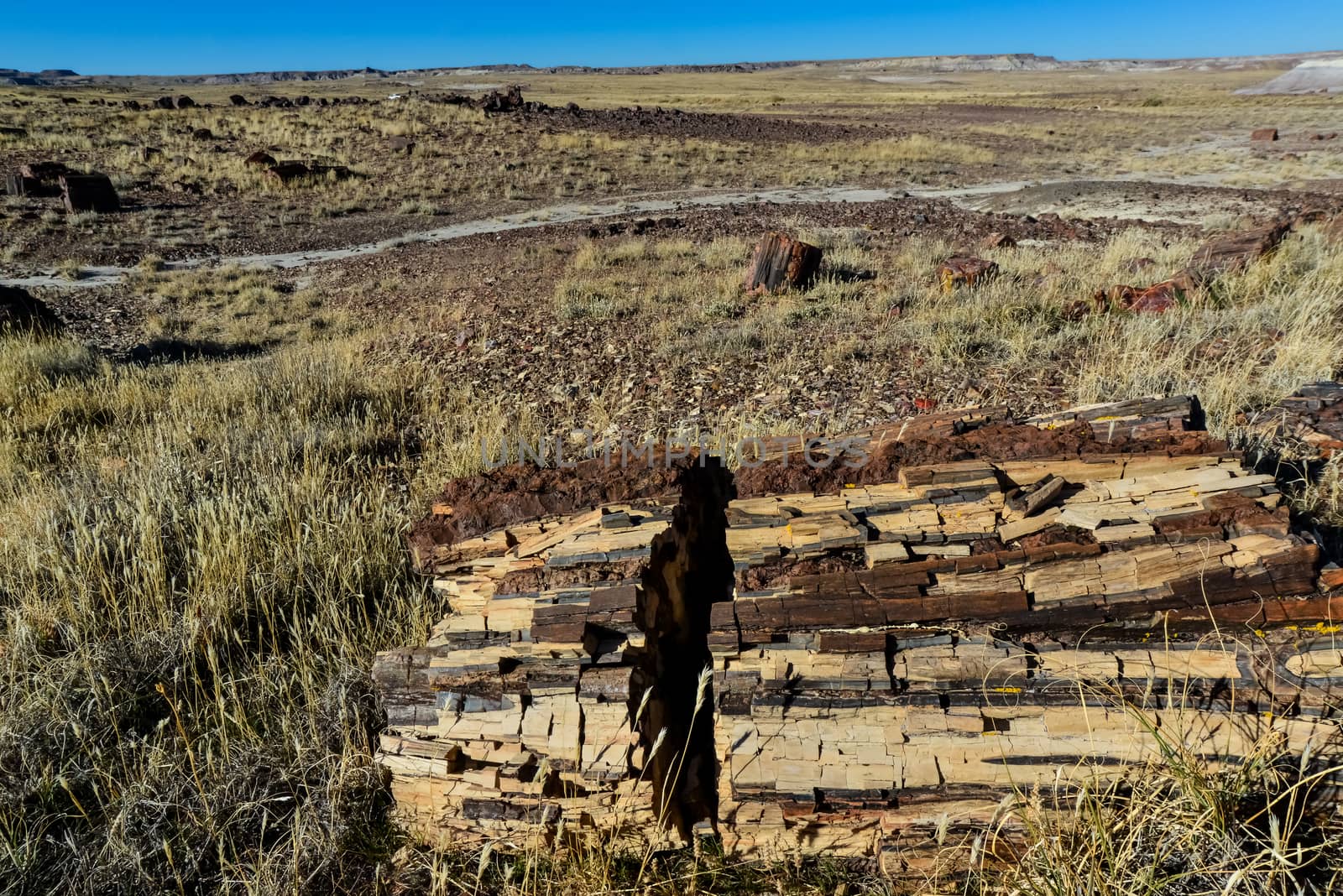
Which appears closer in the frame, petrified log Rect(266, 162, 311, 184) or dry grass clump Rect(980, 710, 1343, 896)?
dry grass clump Rect(980, 710, 1343, 896)

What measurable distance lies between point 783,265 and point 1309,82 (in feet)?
282

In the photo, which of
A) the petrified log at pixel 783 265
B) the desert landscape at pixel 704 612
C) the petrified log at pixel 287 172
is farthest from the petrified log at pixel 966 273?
the petrified log at pixel 287 172

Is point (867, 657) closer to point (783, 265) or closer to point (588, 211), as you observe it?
point (783, 265)

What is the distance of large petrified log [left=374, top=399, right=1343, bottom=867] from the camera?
6.57ft

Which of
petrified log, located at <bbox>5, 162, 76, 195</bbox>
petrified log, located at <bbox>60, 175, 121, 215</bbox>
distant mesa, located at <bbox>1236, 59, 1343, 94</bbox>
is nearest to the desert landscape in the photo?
petrified log, located at <bbox>60, 175, 121, 215</bbox>

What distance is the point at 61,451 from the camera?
509 cm

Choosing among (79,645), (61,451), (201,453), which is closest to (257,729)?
(79,645)

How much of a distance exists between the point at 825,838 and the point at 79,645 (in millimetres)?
2736

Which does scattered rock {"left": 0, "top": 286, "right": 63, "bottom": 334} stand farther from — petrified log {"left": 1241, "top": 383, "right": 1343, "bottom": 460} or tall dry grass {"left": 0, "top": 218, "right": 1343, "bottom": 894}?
petrified log {"left": 1241, "top": 383, "right": 1343, "bottom": 460}

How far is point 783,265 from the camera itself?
8.86 meters

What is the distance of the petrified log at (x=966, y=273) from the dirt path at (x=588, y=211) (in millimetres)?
9617

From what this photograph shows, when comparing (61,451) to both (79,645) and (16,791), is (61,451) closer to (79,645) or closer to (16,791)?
(79,645)

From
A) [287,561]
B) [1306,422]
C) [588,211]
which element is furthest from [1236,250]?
[588,211]

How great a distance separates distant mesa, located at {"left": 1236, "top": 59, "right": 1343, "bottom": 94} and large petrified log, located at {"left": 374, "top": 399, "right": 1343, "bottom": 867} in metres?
79.3
